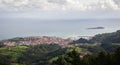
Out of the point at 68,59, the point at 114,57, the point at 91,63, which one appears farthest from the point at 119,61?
the point at 68,59

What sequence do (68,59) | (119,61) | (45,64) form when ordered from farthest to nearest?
(45,64), (68,59), (119,61)

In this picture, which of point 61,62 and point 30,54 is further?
point 30,54

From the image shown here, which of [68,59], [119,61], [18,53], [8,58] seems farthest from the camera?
[18,53]

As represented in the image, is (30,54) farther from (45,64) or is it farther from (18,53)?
(45,64)

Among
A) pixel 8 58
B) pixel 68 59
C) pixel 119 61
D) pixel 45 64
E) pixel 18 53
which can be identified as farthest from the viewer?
pixel 18 53

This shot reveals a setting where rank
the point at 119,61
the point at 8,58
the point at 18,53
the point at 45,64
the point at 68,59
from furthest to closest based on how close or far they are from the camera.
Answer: the point at 18,53, the point at 8,58, the point at 45,64, the point at 68,59, the point at 119,61

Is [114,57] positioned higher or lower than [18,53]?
higher

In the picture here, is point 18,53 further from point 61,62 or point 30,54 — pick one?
point 61,62

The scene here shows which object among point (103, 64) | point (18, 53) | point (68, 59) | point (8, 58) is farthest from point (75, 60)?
point (18, 53)

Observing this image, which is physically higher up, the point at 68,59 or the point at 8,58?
the point at 68,59
